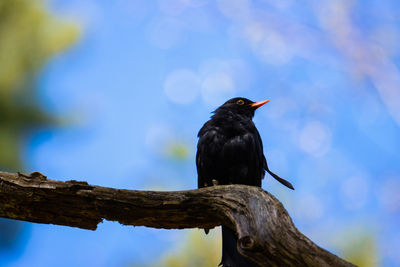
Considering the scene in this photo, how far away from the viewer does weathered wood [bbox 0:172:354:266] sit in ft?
11.6

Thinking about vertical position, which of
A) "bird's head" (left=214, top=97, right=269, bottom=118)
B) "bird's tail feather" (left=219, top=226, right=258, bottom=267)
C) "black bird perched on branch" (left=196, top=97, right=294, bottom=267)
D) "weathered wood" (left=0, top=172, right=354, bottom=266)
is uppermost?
"bird's head" (left=214, top=97, right=269, bottom=118)

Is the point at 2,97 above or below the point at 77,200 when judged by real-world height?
above

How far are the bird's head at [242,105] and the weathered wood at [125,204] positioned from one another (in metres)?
2.21

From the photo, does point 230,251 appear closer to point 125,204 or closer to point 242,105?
point 125,204

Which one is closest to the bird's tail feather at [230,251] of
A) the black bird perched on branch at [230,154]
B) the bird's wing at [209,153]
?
the black bird perched on branch at [230,154]

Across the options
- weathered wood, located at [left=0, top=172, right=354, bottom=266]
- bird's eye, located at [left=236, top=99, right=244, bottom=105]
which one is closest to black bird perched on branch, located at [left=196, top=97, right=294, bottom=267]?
bird's eye, located at [left=236, top=99, right=244, bottom=105]

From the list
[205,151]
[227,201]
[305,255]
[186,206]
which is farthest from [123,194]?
[205,151]

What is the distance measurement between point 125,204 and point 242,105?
2.66 m

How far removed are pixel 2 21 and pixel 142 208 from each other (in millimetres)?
5595

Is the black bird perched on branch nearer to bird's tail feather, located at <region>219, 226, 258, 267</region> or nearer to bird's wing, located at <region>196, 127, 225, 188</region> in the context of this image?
bird's wing, located at <region>196, 127, 225, 188</region>

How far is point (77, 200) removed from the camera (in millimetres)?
3598

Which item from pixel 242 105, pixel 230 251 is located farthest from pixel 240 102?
pixel 230 251

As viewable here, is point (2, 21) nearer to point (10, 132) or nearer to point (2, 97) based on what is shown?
point (2, 97)

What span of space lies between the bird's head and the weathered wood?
7.27 ft
